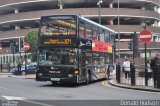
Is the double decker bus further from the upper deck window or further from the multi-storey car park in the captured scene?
the multi-storey car park

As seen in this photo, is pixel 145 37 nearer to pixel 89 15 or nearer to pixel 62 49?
pixel 62 49

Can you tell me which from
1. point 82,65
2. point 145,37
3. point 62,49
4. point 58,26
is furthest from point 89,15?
point 145,37

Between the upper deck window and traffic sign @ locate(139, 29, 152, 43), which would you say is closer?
traffic sign @ locate(139, 29, 152, 43)

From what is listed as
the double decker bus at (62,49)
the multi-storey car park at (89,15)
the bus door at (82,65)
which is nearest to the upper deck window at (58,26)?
the double decker bus at (62,49)

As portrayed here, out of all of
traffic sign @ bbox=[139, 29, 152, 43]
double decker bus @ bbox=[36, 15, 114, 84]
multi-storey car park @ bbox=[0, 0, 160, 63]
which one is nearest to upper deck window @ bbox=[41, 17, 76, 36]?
double decker bus @ bbox=[36, 15, 114, 84]

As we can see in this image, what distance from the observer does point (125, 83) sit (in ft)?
82.9

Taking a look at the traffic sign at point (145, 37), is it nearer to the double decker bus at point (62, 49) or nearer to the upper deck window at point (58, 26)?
the double decker bus at point (62, 49)

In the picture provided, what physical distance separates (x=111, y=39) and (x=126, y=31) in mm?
45949

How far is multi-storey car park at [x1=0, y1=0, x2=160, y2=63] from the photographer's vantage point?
76938 mm

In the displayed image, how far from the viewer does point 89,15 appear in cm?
7594

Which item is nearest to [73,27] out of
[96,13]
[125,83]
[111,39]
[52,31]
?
[52,31]

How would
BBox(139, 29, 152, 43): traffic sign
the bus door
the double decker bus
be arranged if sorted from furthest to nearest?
the bus door, the double decker bus, BBox(139, 29, 152, 43): traffic sign

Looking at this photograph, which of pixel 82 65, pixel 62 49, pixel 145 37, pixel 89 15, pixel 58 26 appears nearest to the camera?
pixel 145 37

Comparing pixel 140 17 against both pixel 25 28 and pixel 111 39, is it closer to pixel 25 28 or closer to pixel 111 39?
pixel 25 28
